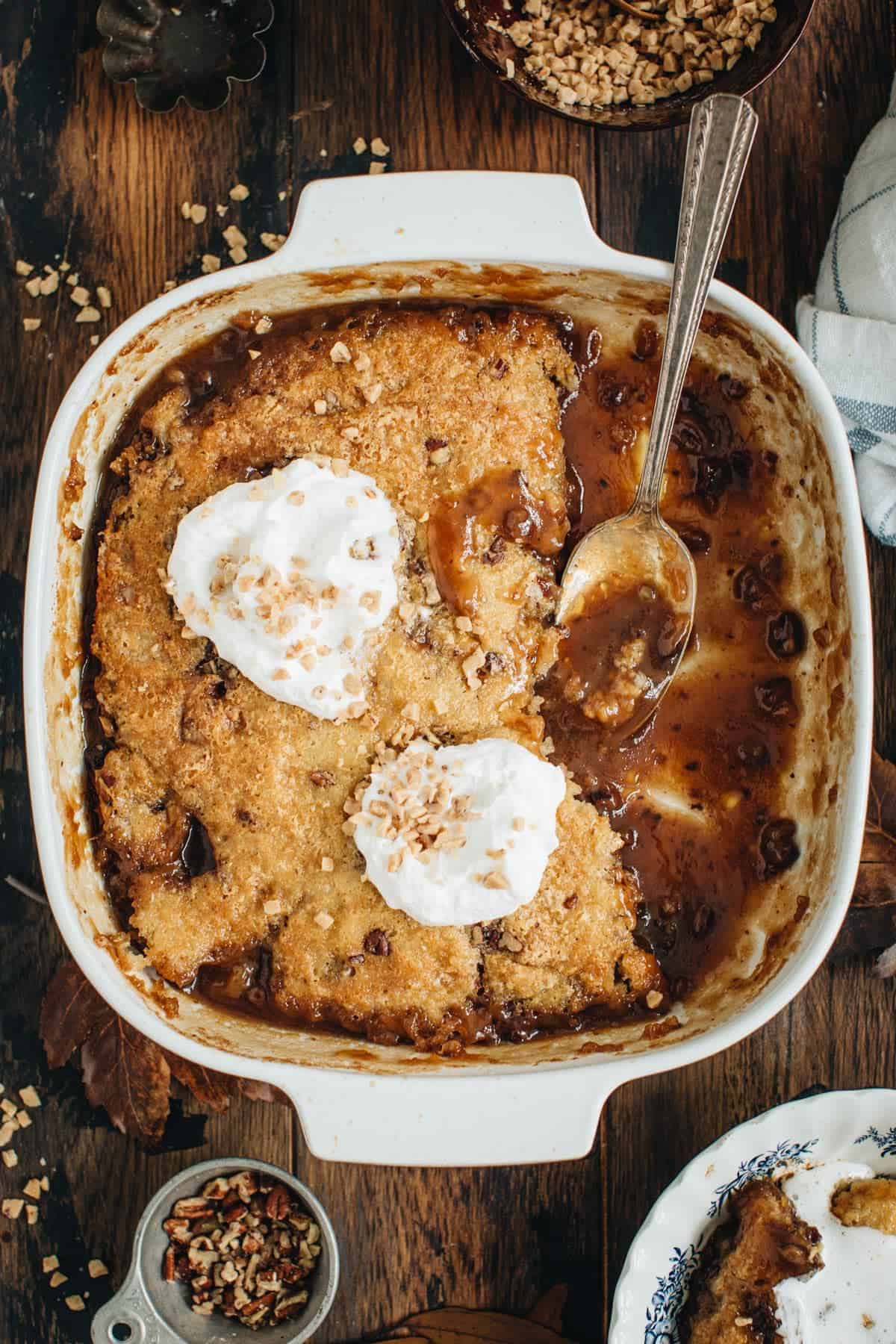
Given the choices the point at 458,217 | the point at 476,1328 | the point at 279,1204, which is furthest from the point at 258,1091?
the point at 458,217

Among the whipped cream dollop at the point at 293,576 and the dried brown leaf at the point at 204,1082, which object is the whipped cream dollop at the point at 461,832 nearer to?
the whipped cream dollop at the point at 293,576

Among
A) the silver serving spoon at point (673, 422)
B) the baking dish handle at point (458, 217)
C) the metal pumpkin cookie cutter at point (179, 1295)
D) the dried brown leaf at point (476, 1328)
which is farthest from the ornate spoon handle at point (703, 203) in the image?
the dried brown leaf at point (476, 1328)

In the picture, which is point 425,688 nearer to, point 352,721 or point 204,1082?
point 352,721

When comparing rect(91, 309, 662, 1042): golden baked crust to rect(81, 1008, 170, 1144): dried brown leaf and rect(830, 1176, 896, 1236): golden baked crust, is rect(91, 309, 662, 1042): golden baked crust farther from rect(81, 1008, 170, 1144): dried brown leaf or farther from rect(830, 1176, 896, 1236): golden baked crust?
rect(830, 1176, 896, 1236): golden baked crust

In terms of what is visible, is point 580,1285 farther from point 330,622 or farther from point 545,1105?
point 330,622

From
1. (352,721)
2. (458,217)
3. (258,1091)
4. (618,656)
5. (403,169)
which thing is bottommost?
(258,1091)

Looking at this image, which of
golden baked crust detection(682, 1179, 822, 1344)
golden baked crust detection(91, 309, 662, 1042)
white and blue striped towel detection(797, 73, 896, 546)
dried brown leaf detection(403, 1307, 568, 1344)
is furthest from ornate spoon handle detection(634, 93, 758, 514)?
dried brown leaf detection(403, 1307, 568, 1344)

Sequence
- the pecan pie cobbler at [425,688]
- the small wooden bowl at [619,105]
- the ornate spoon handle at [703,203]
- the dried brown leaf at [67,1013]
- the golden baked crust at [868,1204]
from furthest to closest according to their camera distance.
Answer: the dried brown leaf at [67,1013] → the golden baked crust at [868,1204] → the small wooden bowl at [619,105] → the pecan pie cobbler at [425,688] → the ornate spoon handle at [703,203]
